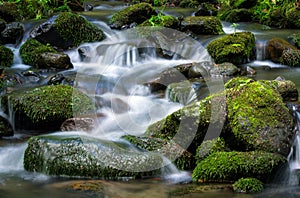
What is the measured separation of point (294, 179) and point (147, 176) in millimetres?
1855

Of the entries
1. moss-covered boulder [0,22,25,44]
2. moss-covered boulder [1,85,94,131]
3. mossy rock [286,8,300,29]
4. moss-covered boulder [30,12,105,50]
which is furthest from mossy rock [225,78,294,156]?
mossy rock [286,8,300,29]

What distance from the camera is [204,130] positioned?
574 centimetres

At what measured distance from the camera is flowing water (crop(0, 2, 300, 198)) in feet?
15.7

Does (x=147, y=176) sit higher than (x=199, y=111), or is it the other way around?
(x=199, y=111)

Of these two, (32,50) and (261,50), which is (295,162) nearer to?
(261,50)

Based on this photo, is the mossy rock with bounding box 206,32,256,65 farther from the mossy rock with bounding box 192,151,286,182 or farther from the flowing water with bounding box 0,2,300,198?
the mossy rock with bounding box 192,151,286,182

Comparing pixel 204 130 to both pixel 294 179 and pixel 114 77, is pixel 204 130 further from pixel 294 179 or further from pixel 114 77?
pixel 114 77

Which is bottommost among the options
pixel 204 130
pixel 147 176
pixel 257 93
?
pixel 147 176

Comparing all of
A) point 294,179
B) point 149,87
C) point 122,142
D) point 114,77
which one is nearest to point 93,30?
point 114,77

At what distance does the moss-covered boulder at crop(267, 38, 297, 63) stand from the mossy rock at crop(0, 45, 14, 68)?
6846 mm

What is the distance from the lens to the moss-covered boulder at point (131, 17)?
43.5ft

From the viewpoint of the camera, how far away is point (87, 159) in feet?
17.3

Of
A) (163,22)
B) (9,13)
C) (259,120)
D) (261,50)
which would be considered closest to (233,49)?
(261,50)

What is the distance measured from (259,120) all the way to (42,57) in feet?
20.6
